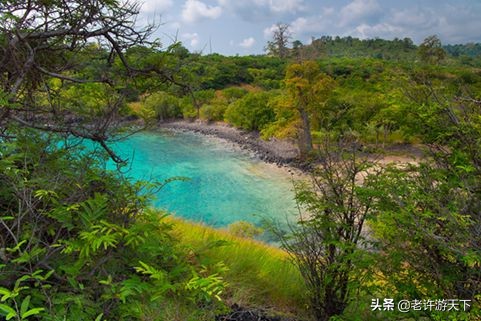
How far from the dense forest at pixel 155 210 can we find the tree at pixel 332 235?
0.02m

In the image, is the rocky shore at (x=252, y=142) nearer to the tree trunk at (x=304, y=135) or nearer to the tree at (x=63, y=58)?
the tree trunk at (x=304, y=135)

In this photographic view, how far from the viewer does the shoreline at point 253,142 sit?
2359 centimetres

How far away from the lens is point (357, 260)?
11.8ft

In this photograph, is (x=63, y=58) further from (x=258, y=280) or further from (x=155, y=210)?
(x=258, y=280)

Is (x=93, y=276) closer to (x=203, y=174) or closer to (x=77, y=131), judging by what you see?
(x=77, y=131)

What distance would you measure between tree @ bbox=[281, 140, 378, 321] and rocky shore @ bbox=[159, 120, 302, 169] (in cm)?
1808

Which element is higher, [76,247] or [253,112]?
[253,112]

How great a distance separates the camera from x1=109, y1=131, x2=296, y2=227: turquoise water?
52.2 feet

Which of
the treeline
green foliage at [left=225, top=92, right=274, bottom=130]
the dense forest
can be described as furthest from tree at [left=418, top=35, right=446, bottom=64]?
the dense forest

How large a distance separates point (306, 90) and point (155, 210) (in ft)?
67.1

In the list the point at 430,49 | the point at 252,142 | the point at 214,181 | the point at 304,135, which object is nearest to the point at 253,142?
the point at 252,142

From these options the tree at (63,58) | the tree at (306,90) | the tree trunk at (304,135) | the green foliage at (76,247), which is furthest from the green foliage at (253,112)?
the green foliage at (76,247)

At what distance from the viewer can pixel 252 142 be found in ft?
95.2

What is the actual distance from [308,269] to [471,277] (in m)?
1.69
